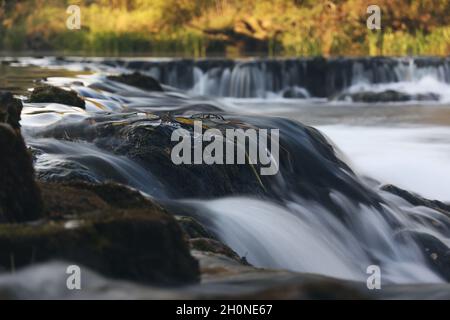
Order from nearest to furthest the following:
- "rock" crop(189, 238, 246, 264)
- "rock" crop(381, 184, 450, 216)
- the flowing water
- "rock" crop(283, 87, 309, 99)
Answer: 1. "rock" crop(189, 238, 246, 264)
2. the flowing water
3. "rock" crop(381, 184, 450, 216)
4. "rock" crop(283, 87, 309, 99)

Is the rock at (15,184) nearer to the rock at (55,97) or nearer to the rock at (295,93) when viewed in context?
the rock at (55,97)

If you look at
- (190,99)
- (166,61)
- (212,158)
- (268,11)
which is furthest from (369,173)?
(268,11)

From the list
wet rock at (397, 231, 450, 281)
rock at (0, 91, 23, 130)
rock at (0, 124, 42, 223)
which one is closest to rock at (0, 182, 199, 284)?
rock at (0, 124, 42, 223)

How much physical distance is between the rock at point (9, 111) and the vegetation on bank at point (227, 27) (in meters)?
27.5

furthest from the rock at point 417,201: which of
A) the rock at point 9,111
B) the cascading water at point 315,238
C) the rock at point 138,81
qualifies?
the rock at point 138,81

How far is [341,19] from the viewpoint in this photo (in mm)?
36844

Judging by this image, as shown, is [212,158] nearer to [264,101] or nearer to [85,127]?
[85,127]

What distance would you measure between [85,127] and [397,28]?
96.0 ft

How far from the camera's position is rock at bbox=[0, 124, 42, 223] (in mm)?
4430

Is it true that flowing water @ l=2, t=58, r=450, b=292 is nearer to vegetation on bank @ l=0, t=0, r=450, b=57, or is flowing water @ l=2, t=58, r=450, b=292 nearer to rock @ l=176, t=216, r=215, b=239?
rock @ l=176, t=216, r=215, b=239

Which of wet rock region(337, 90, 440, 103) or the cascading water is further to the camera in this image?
wet rock region(337, 90, 440, 103)

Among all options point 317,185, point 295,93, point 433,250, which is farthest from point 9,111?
point 295,93

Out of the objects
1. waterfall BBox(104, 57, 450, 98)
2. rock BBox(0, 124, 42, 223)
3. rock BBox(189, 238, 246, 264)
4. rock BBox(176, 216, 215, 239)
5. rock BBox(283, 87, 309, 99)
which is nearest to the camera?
rock BBox(0, 124, 42, 223)

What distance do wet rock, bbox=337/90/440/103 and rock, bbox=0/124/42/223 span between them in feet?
60.9
